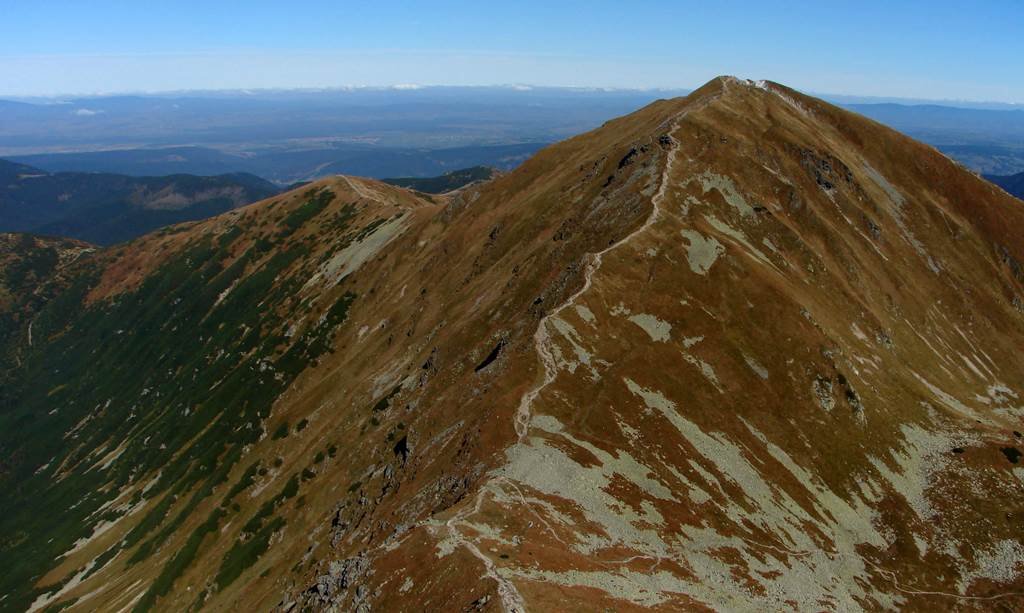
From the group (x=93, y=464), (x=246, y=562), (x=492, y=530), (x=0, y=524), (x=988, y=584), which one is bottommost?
(x=0, y=524)

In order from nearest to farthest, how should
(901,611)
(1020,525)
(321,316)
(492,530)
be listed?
(492,530) < (901,611) < (1020,525) < (321,316)

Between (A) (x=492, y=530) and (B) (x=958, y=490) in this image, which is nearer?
(A) (x=492, y=530)

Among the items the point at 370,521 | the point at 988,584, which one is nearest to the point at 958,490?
the point at 988,584

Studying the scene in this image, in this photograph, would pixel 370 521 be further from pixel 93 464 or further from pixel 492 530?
pixel 93 464

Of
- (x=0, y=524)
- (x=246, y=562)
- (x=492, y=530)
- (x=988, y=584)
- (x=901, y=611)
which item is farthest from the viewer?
(x=0, y=524)

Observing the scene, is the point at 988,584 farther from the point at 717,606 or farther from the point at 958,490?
the point at 717,606

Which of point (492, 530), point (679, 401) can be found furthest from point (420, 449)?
point (679, 401)

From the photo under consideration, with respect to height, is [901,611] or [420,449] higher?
[420,449]
